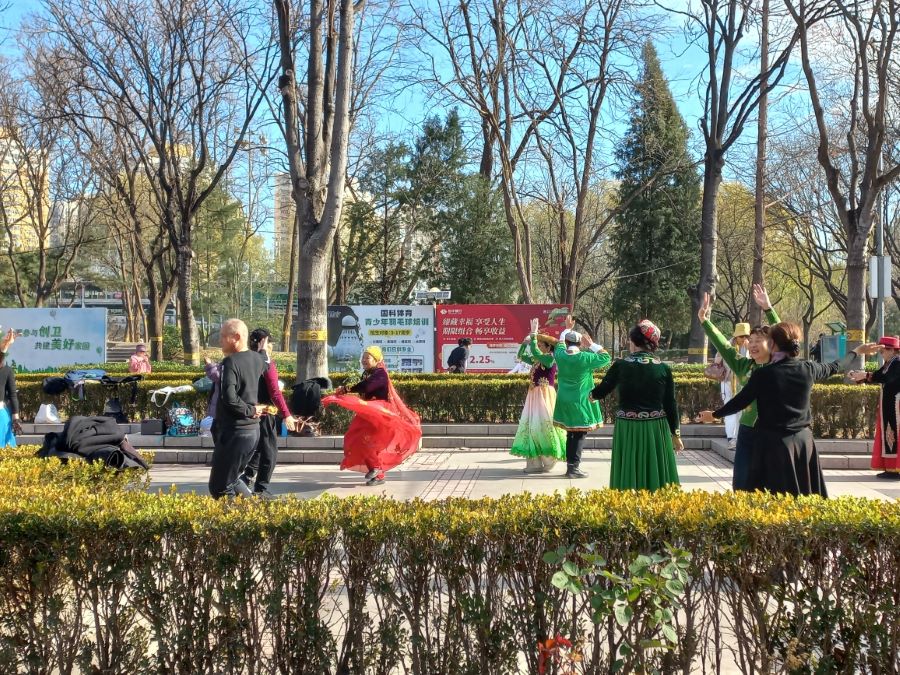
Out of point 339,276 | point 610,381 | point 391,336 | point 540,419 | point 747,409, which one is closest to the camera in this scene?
point 747,409

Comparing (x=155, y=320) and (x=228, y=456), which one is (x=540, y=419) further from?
(x=155, y=320)

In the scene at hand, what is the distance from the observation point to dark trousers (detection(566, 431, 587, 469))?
1006 centimetres

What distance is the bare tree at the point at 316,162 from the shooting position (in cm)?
1191

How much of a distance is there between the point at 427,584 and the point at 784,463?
121 inches

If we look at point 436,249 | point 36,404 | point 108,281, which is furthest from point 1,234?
point 36,404

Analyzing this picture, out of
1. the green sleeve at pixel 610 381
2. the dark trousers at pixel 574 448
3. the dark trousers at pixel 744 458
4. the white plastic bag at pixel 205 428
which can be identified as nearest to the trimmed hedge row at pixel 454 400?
the white plastic bag at pixel 205 428

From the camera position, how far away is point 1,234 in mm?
40344

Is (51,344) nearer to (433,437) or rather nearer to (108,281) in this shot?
(433,437)

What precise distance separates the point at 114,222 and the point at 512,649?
36.3m

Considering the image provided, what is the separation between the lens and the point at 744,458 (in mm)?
5785

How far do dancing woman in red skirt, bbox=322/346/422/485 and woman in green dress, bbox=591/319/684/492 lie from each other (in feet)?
11.7

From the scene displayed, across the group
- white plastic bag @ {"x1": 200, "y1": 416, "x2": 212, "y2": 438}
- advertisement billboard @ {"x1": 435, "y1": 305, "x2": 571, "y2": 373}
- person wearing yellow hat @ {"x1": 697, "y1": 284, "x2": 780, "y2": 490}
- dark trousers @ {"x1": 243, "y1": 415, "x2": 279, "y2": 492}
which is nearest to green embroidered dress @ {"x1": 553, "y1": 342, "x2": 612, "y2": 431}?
person wearing yellow hat @ {"x1": 697, "y1": 284, "x2": 780, "y2": 490}

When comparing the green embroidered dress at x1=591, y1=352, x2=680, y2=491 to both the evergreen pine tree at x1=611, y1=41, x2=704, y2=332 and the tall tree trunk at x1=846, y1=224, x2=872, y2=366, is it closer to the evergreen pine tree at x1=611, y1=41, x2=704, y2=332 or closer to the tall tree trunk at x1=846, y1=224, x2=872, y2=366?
the tall tree trunk at x1=846, y1=224, x2=872, y2=366

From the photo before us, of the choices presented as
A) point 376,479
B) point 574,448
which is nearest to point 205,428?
point 376,479
